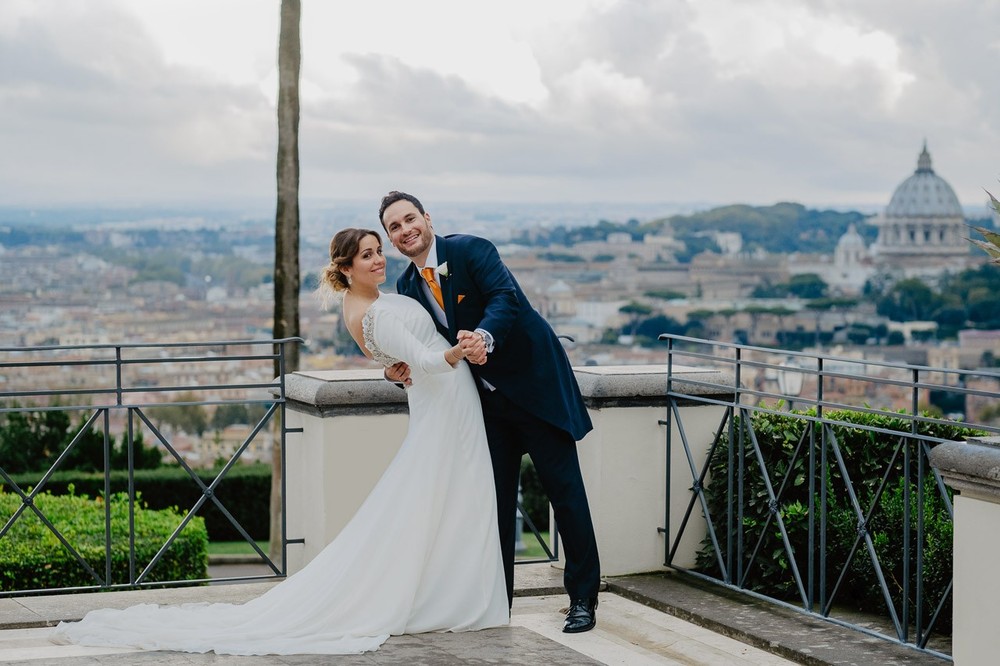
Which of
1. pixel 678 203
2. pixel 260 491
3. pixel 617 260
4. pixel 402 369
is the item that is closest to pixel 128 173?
pixel 617 260

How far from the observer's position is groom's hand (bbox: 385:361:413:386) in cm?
434

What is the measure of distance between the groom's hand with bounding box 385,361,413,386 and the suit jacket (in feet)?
0.60

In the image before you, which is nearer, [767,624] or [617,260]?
[767,624]

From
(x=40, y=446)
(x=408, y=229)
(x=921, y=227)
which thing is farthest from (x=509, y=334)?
(x=921, y=227)

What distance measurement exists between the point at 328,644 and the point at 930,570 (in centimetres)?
198

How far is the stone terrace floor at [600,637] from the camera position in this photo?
12.8 feet

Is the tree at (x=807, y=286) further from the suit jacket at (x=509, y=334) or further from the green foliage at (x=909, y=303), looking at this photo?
the suit jacket at (x=509, y=334)

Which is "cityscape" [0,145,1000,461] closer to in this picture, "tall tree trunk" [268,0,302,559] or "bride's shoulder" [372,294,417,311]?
"tall tree trunk" [268,0,302,559]

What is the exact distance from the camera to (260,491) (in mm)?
19469

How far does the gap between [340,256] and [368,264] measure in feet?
0.33

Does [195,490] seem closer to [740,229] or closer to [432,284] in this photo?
[432,284]

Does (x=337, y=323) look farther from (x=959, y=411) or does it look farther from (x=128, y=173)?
(x=959, y=411)

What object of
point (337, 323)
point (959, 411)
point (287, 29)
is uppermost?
point (287, 29)

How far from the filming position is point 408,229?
13.9ft
